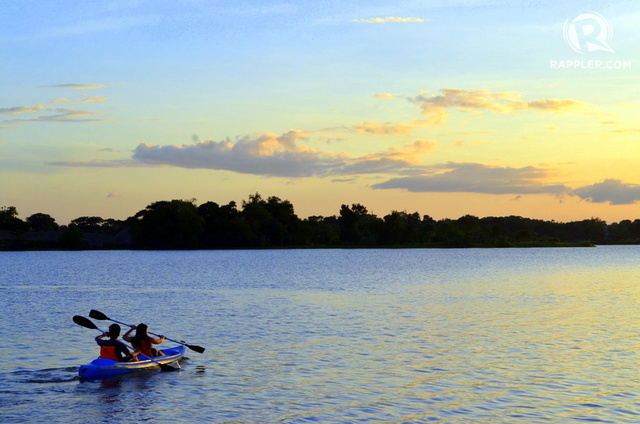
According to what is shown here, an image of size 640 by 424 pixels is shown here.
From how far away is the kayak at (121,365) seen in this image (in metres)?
22.1

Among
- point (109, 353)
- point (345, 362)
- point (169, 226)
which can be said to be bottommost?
point (345, 362)

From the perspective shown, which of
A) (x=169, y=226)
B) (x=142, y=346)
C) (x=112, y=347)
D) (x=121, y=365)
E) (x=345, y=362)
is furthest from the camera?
(x=169, y=226)

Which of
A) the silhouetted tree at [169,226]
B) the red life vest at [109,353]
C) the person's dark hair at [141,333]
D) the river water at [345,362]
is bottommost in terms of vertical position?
the river water at [345,362]

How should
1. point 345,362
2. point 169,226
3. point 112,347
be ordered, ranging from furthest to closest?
point 169,226 < point 345,362 < point 112,347

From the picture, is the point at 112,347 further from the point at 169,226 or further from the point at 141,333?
the point at 169,226

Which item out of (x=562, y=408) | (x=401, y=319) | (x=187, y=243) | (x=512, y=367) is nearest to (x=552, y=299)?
(x=401, y=319)

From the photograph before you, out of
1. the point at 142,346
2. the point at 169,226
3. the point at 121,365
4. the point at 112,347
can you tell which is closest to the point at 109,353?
the point at 112,347

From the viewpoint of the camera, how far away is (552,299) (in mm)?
49000

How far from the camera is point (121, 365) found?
2289 centimetres

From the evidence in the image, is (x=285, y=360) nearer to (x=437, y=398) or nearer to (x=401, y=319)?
(x=437, y=398)

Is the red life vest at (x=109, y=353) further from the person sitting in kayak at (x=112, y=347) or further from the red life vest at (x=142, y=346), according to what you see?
the red life vest at (x=142, y=346)

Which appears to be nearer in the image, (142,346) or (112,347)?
(112,347)

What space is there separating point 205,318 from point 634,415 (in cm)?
2505

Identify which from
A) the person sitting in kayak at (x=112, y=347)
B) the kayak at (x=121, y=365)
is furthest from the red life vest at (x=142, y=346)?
the person sitting in kayak at (x=112, y=347)
